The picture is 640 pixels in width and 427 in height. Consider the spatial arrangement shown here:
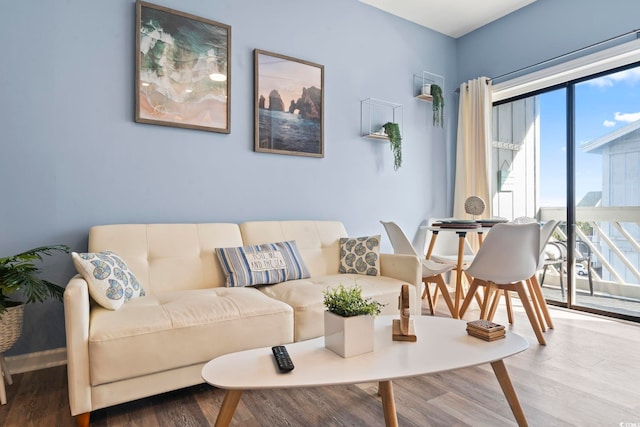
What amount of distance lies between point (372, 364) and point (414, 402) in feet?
2.17

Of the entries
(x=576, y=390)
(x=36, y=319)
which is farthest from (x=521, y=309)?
(x=36, y=319)

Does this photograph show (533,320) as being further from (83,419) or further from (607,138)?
(83,419)

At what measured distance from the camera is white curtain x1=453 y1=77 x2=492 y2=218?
3.89 m

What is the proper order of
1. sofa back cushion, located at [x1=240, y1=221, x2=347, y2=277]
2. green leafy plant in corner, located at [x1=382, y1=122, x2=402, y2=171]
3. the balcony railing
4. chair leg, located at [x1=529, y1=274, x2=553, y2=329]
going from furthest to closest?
green leafy plant in corner, located at [x1=382, y1=122, x2=402, y2=171], the balcony railing, chair leg, located at [x1=529, y1=274, x2=553, y2=329], sofa back cushion, located at [x1=240, y1=221, x2=347, y2=277]

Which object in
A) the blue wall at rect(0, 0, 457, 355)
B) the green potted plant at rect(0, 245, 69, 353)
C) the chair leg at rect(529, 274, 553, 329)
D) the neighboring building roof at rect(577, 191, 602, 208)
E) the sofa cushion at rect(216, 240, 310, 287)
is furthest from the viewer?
the neighboring building roof at rect(577, 191, 602, 208)

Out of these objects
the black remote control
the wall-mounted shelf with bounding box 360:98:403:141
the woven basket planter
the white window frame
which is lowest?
the woven basket planter

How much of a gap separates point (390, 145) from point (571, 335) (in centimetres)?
219

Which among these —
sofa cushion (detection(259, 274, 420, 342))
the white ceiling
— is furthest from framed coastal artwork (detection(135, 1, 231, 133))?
the white ceiling

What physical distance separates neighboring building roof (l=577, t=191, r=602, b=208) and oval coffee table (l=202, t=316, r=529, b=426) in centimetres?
254

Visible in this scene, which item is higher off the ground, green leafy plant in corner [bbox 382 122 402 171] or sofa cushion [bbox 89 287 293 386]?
green leafy plant in corner [bbox 382 122 402 171]

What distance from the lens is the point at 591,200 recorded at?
11.1 feet

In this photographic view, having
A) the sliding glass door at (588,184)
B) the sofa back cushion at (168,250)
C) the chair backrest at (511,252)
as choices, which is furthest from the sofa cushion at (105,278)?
the sliding glass door at (588,184)

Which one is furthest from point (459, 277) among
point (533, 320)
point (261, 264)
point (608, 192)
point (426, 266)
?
point (261, 264)

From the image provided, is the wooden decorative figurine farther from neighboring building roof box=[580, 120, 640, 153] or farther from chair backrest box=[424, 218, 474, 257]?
neighboring building roof box=[580, 120, 640, 153]
